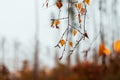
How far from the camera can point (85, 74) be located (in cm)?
1675

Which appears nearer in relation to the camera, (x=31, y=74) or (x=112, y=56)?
(x=112, y=56)

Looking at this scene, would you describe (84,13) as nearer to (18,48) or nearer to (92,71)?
(92,71)

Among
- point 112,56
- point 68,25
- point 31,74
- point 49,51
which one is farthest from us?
point 49,51

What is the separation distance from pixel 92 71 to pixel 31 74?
816cm

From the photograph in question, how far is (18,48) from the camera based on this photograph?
52.7 metres

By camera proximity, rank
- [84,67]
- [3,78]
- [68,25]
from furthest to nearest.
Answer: [84,67]
[3,78]
[68,25]

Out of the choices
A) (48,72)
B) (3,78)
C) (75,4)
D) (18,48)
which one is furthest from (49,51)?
(75,4)

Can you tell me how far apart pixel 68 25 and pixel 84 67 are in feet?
45.6

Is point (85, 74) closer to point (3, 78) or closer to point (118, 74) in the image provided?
point (118, 74)

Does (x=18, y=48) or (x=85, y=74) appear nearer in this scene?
(x=85, y=74)

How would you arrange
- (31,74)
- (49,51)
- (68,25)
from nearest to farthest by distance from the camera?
1. (68,25)
2. (31,74)
3. (49,51)

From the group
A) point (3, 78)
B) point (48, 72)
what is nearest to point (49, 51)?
point (48, 72)

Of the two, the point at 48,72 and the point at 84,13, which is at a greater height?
the point at 84,13

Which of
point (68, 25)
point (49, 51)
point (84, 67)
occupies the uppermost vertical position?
point (68, 25)
